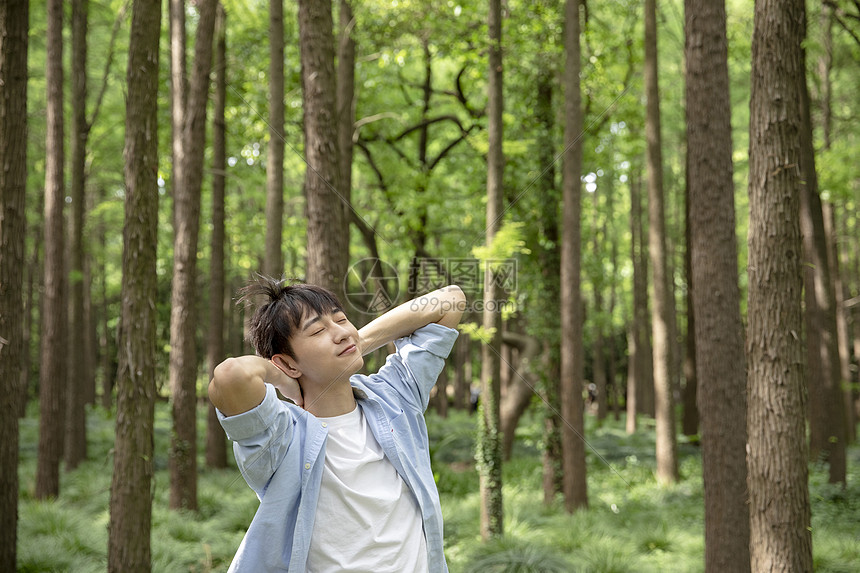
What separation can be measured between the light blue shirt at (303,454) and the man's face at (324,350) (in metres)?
0.13

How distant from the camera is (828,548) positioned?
712 cm

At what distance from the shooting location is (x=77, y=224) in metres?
11.9

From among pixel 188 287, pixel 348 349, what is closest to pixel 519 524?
pixel 188 287

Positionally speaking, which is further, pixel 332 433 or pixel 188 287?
pixel 188 287

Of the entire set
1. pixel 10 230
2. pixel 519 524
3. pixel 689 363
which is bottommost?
pixel 519 524

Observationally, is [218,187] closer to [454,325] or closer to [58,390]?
[58,390]

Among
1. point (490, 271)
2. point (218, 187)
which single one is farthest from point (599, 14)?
point (490, 271)

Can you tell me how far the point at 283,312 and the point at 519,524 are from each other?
23.2 ft

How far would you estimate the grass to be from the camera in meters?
6.83

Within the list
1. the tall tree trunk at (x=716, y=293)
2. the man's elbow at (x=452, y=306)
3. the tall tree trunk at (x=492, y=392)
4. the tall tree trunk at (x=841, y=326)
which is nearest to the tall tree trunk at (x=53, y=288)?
the tall tree trunk at (x=492, y=392)

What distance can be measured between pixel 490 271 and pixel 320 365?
532 cm

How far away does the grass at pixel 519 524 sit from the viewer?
22.4 feet

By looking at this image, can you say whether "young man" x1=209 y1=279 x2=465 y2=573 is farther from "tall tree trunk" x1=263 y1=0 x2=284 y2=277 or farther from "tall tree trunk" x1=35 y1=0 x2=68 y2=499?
"tall tree trunk" x1=35 y1=0 x2=68 y2=499

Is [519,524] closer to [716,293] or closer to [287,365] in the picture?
[716,293]
